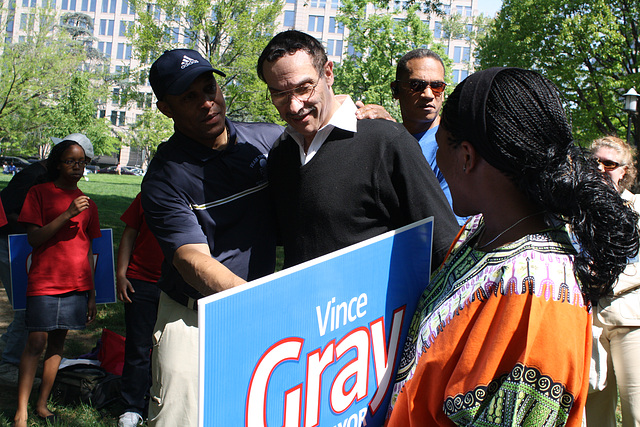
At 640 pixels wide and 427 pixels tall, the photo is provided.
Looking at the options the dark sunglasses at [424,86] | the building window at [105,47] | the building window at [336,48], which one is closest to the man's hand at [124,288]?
the dark sunglasses at [424,86]

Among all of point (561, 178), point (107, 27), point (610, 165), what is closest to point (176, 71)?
point (561, 178)

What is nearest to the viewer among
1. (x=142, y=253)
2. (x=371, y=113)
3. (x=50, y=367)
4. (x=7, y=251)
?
(x=371, y=113)

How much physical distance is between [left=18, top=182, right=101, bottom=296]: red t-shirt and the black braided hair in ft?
12.0

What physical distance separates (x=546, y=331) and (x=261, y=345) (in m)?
0.61

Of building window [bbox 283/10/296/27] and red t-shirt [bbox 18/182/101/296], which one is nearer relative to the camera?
red t-shirt [bbox 18/182/101/296]

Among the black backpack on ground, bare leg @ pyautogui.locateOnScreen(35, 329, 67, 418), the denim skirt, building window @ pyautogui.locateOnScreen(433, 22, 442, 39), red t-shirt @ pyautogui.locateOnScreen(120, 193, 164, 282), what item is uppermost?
building window @ pyautogui.locateOnScreen(433, 22, 442, 39)

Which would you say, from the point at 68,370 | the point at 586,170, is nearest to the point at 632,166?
the point at 586,170

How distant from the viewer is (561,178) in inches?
48.6

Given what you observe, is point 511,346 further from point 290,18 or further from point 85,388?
point 290,18

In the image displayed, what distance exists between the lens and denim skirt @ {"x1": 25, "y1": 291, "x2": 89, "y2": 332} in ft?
13.2

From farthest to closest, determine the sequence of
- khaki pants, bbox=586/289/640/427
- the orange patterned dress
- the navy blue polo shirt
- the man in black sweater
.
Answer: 1. khaki pants, bbox=586/289/640/427
2. the navy blue polo shirt
3. the man in black sweater
4. the orange patterned dress

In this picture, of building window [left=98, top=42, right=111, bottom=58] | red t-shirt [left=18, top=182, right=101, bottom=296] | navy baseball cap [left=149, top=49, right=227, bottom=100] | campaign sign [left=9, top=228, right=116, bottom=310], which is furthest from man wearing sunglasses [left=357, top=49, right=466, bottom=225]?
building window [left=98, top=42, right=111, bottom=58]

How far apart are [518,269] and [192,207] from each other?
5.37 ft

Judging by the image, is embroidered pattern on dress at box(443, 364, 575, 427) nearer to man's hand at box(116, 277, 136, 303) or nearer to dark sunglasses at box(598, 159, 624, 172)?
dark sunglasses at box(598, 159, 624, 172)
